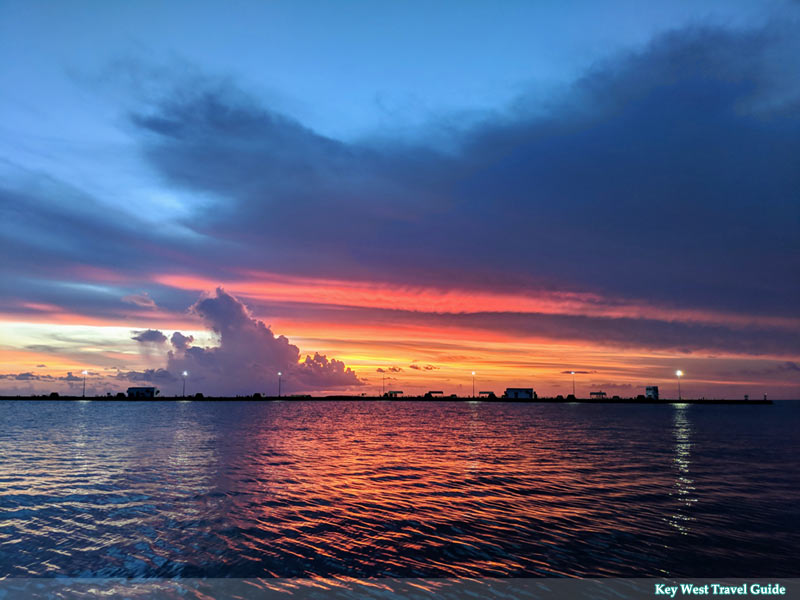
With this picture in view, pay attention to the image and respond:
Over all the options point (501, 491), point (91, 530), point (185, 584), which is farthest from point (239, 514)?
point (501, 491)

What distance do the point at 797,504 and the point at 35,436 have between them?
97.7 meters

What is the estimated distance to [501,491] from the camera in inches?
1341

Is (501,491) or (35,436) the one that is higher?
(501,491)

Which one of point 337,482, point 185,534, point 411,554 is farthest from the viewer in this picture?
point 337,482

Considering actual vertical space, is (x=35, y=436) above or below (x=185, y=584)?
below

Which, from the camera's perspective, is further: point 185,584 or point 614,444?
point 614,444

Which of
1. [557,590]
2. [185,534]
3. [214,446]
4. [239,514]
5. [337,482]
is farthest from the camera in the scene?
[214,446]

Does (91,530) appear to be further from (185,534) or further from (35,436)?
(35,436)

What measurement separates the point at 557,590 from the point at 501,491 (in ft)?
58.6

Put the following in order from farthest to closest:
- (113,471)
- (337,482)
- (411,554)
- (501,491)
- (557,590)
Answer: (113,471) < (337,482) < (501,491) < (411,554) < (557,590)

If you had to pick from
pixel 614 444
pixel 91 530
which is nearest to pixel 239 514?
pixel 91 530

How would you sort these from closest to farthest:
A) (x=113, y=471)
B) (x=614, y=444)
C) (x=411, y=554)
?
1. (x=411, y=554)
2. (x=113, y=471)
3. (x=614, y=444)

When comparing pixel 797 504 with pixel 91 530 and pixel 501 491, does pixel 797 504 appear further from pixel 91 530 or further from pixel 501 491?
pixel 91 530

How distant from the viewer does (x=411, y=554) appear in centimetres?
2048
